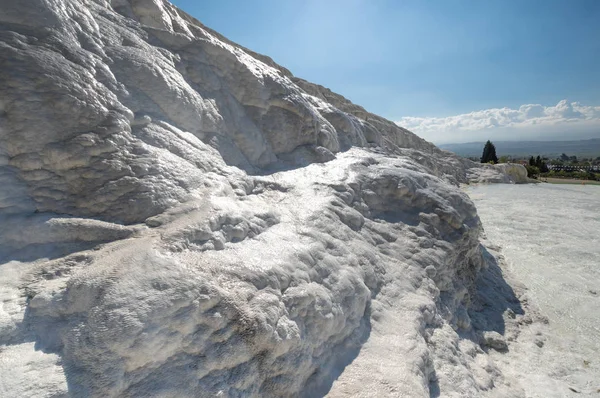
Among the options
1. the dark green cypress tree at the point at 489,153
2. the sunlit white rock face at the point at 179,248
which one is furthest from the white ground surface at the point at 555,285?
the dark green cypress tree at the point at 489,153

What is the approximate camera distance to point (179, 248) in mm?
3422

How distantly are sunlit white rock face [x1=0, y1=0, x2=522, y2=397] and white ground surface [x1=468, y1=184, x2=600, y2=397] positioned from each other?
0.78m

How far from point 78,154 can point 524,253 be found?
13.3 metres

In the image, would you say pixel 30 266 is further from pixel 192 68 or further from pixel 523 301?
pixel 523 301

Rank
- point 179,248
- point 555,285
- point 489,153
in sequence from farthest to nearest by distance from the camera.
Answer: point 489,153, point 555,285, point 179,248

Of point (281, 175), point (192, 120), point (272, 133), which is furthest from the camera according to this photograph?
point (272, 133)

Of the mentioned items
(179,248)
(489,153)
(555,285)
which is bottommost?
(555,285)

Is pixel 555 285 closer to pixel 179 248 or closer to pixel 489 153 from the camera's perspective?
pixel 179 248

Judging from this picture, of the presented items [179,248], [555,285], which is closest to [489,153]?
[555,285]

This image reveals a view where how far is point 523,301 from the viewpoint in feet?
27.1

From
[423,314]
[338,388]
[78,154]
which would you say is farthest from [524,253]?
[78,154]

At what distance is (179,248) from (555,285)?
34.3ft

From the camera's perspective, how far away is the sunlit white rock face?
267 centimetres

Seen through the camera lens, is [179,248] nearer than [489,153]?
Yes
